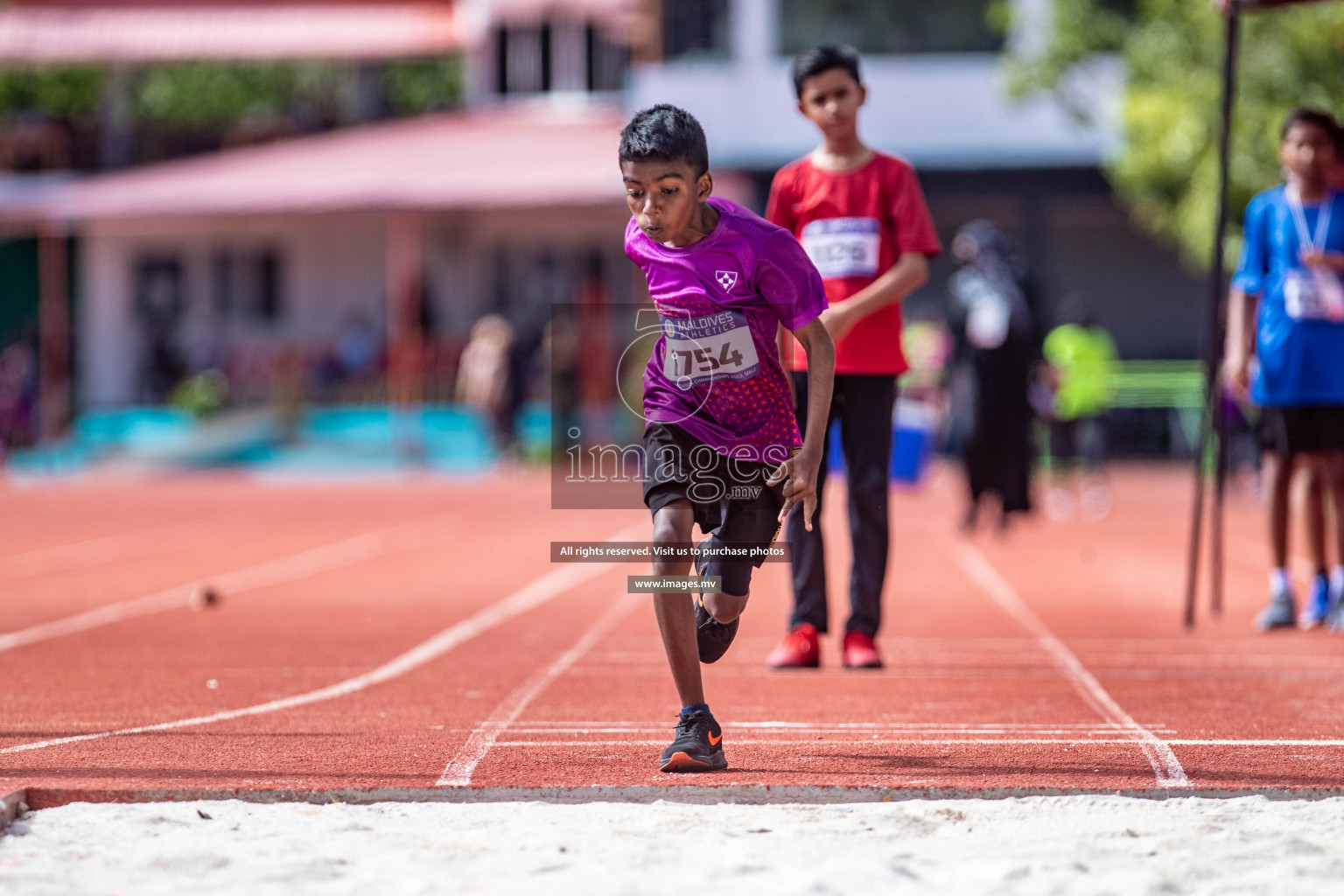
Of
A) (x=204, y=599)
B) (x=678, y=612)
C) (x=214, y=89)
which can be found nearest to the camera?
(x=678, y=612)

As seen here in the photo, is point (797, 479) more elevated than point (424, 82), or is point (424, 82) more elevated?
point (424, 82)

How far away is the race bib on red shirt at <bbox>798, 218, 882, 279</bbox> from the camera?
246 inches

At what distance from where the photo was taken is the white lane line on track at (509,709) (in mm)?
4469

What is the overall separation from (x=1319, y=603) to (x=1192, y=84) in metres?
10.6

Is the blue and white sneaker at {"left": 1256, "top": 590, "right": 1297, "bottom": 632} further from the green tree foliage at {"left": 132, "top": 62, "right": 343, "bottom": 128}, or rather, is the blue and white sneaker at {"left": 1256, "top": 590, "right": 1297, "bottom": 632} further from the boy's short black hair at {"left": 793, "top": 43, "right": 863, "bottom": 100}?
the green tree foliage at {"left": 132, "top": 62, "right": 343, "bottom": 128}

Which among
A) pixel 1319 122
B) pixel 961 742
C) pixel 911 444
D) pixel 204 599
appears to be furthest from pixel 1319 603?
pixel 911 444

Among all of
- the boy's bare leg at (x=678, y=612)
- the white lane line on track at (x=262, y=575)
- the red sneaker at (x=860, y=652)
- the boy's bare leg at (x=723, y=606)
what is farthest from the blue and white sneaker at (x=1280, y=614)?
the white lane line on track at (x=262, y=575)

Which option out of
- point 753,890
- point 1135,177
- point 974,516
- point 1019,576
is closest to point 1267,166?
point 1135,177

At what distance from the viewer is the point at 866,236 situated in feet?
20.5

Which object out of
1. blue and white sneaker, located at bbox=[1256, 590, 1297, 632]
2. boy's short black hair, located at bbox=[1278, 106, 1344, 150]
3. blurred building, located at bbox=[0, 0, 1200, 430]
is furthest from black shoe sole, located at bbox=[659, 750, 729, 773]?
blurred building, located at bbox=[0, 0, 1200, 430]

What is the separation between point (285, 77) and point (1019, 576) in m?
38.5

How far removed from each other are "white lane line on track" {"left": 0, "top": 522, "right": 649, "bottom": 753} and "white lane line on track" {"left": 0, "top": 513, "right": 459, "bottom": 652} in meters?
1.68

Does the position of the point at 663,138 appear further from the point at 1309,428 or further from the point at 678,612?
the point at 1309,428

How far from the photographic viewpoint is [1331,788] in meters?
4.14
